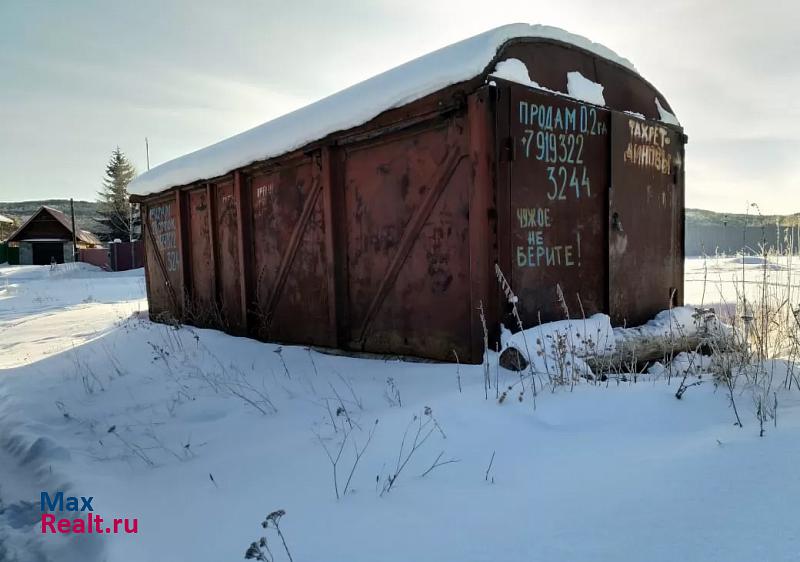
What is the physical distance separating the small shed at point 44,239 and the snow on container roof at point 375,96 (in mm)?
42057

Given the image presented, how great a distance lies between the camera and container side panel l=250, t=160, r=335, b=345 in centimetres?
507

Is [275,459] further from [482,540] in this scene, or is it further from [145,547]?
[482,540]

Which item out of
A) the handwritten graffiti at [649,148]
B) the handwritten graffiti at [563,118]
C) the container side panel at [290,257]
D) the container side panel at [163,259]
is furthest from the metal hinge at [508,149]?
the container side panel at [163,259]

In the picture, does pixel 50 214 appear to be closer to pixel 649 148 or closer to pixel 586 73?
pixel 586 73

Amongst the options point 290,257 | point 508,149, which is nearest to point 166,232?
point 290,257

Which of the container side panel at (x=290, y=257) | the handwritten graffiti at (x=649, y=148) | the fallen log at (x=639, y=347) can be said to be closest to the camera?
the fallen log at (x=639, y=347)

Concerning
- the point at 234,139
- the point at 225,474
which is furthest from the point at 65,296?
the point at 225,474

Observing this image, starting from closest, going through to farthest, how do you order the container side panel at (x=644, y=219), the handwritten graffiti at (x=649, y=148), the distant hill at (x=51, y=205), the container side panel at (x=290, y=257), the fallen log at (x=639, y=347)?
the fallen log at (x=639, y=347), the container side panel at (x=644, y=219), the handwritten graffiti at (x=649, y=148), the container side panel at (x=290, y=257), the distant hill at (x=51, y=205)

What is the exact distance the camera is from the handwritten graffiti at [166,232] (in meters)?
7.80

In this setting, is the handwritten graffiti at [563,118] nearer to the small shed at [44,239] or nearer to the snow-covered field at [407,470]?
the snow-covered field at [407,470]

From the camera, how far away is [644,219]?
187 inches

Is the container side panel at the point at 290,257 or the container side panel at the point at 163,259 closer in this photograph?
the container side panel at the point at 290,257

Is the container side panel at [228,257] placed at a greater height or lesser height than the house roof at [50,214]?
lesser

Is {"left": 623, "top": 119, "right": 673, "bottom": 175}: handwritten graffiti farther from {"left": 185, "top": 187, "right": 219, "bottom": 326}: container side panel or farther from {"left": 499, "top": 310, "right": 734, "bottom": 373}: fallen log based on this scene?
{"left": 185, "top": 187, "right": 219, "bottom": 326}: container side panel
